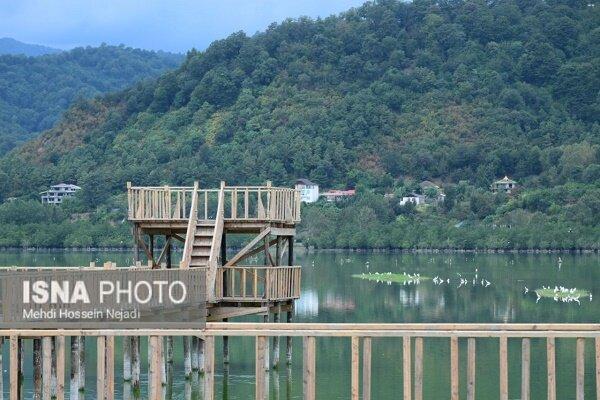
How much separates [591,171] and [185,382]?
140740mm

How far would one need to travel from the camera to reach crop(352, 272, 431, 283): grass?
4156 inches

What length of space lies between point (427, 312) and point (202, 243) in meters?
32.2

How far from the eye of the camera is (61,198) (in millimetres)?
195875

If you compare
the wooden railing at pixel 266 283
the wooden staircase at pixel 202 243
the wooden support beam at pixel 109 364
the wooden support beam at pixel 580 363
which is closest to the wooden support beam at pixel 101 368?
the wooden support beam at pixel 109 364

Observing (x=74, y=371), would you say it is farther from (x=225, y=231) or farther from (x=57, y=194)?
(x=57, y=194)

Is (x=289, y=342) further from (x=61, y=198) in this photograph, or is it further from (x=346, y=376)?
(x=61, y=198)

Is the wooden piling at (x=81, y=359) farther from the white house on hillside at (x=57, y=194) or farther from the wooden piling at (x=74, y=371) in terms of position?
the white house on hillside at (x=57, y=194)

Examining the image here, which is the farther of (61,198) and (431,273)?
(61,198)

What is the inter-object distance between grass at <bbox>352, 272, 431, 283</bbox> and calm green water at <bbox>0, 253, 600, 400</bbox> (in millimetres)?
1351

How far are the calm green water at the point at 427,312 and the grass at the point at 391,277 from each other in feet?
4.43

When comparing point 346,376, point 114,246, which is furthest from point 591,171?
point 346,376

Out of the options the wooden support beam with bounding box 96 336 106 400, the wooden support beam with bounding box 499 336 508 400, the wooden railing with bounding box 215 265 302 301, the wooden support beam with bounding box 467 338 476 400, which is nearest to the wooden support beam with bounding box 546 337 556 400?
the wooden support beam with bounding box 499 336 508 400

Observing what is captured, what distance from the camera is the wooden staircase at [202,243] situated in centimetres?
4372

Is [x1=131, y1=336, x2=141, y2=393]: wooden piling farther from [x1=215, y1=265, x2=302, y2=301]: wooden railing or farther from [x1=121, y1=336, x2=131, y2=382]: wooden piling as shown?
[x1=215, y1=265, x2=302, y2=301]: wooden railing
